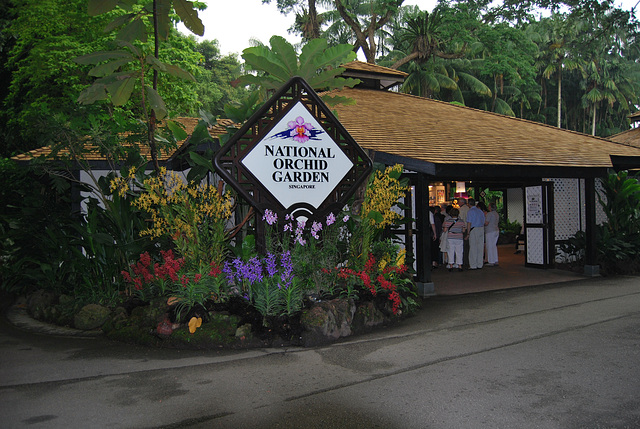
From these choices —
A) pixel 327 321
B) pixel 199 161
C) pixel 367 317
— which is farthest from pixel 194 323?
pixel 199 161

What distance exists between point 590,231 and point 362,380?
864 cm

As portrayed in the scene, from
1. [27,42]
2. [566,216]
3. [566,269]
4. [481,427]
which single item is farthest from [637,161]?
[27,42]

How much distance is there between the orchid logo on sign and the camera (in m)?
7.15

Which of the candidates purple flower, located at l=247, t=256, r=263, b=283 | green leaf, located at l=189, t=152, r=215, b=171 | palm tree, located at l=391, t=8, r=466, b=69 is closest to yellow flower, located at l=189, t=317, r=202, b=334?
purple flower, located at l=247, t=256, r=263, b=283

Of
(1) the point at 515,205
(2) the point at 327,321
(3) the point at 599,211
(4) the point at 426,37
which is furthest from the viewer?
(4) the point at 426,37

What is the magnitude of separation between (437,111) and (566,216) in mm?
4534

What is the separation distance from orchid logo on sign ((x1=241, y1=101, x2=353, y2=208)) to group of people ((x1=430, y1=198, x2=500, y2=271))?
5.61 meters

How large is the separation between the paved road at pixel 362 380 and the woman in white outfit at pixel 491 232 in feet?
19.6

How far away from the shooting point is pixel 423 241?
944 centimetres

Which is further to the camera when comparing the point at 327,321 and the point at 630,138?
the point at 630,138

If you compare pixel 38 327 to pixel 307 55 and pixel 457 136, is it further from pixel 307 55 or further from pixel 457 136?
pixel 457 136

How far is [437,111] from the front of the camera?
1483 centimetres

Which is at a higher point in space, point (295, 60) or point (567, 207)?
point (295, 60)

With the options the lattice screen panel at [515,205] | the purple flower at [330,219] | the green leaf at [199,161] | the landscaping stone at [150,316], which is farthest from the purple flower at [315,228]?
the lattice screen panel at [515,205]
